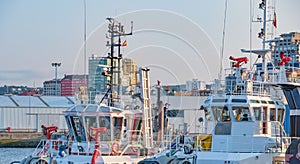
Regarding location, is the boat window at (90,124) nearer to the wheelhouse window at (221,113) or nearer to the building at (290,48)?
the wheelhouse window at (221,113)

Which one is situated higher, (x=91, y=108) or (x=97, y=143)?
(x=91, y=108)

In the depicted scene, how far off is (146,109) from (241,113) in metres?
7.91

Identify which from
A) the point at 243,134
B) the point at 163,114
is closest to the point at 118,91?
the point at 163,114

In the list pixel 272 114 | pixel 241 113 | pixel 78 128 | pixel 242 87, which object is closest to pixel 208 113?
pixel 241 113

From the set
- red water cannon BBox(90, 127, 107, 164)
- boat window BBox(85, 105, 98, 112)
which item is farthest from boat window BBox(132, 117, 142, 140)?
boat window BBox(85, 105, 98, 112)

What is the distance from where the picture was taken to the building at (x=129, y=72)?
138 ft

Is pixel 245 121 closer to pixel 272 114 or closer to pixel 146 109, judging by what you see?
pixel 272 114

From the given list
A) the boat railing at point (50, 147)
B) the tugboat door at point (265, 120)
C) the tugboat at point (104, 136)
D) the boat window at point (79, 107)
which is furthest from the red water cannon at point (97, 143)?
the tugboat door at point (265, 120)

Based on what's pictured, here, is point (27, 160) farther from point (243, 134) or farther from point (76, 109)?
point (243, 134)

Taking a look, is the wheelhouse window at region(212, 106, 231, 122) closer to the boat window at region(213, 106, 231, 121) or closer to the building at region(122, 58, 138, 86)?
the boat window at region(213, 106, 231, 121)

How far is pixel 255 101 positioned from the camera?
32875mm

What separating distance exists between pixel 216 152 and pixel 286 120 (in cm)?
504

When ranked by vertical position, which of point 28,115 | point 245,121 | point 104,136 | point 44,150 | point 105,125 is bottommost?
point 28,115

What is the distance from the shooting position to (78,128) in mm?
37781
